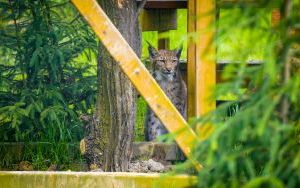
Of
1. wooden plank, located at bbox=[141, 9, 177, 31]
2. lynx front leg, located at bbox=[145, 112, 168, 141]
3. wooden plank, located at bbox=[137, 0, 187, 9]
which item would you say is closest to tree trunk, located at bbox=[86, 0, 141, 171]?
wooden plank, located at bbox=[137, 0, 187, 9]

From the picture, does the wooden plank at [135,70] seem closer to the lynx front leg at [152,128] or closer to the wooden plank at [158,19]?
the lynx front leg at [152,128]

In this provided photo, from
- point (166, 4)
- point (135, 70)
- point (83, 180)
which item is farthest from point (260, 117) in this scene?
point (166, 4)

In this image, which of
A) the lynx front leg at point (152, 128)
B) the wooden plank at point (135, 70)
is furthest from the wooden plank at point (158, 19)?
the wooden plank at point (135, 70)

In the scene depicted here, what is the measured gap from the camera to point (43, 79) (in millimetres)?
6949

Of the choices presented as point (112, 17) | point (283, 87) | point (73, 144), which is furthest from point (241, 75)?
point (73, 144)

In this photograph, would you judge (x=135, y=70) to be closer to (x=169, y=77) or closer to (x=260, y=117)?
(x=260, y=117)

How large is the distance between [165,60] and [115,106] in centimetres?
242

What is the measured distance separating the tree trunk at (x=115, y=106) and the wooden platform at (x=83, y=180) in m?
0.38

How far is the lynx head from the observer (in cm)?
800

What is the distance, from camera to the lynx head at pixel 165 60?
800cm

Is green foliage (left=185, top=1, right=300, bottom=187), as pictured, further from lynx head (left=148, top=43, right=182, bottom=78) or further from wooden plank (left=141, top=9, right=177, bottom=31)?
wooden plank (left=141, top=9, right=177, bottom=31)

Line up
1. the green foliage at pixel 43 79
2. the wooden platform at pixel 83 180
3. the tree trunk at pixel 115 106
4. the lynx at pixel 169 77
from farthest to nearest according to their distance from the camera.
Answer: the lynx at pixel 169 77 → the green foliage at pixel 43 79 → the tree trunk at pixel 115 106 → the wooden platform at pixel 83 180

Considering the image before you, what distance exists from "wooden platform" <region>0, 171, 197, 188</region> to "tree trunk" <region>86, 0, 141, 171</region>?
0.38 metres

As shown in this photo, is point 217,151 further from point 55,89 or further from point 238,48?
point 55,89
